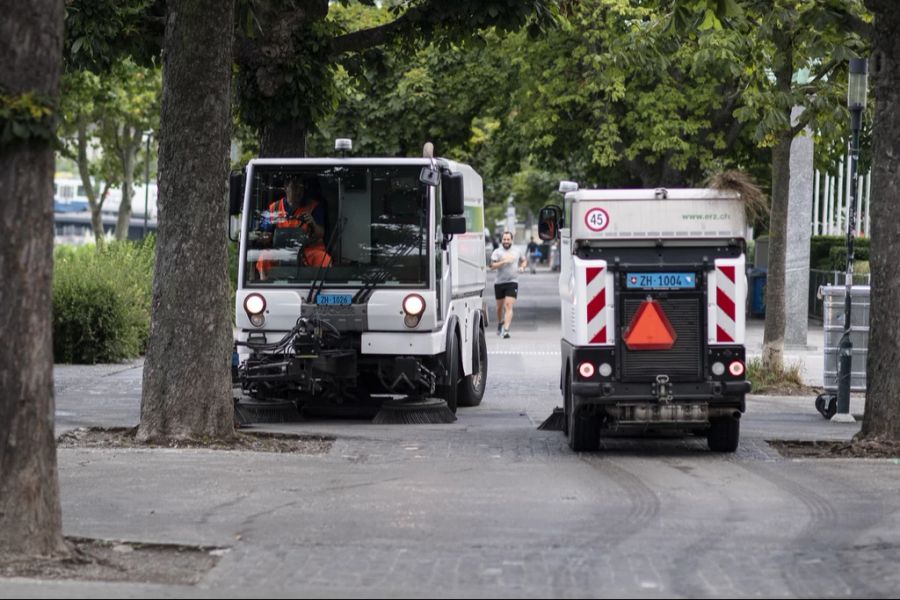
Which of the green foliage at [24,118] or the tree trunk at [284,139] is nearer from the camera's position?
the green foliage at [24,118]

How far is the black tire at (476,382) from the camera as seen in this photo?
60.0 ft

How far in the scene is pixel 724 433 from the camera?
13844 mm

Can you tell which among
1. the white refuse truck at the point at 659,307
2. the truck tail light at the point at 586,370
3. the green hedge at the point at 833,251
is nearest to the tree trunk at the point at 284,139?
the white refuse truck at the point at 659,307

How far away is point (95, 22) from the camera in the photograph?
18141 millimetres

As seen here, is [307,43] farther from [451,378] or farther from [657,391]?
[657,391]

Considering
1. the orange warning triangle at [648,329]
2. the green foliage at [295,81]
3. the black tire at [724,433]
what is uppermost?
the green foliage at [295,81]

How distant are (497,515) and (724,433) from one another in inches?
161

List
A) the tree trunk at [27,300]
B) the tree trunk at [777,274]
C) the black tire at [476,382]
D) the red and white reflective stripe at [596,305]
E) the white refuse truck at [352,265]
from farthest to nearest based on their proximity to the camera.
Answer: the tree trunk at [777,274] < the black tire at [476,382] < the white refuse truck at [352,265] < the red and white reflective stripe at [596,305] < the tree trunk at [27,300]

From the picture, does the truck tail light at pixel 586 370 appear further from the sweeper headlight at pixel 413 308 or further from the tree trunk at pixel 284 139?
the tree trunk at pixel 284 139

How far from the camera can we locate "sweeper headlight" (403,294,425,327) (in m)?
15.9

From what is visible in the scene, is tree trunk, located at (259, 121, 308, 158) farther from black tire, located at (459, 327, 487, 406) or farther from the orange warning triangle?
the orange warning triangle

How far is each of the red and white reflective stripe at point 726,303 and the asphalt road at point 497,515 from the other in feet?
3.50

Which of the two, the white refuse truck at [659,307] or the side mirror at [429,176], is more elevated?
the side mirror at [429,176]

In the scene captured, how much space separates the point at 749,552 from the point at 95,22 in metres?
11.6
